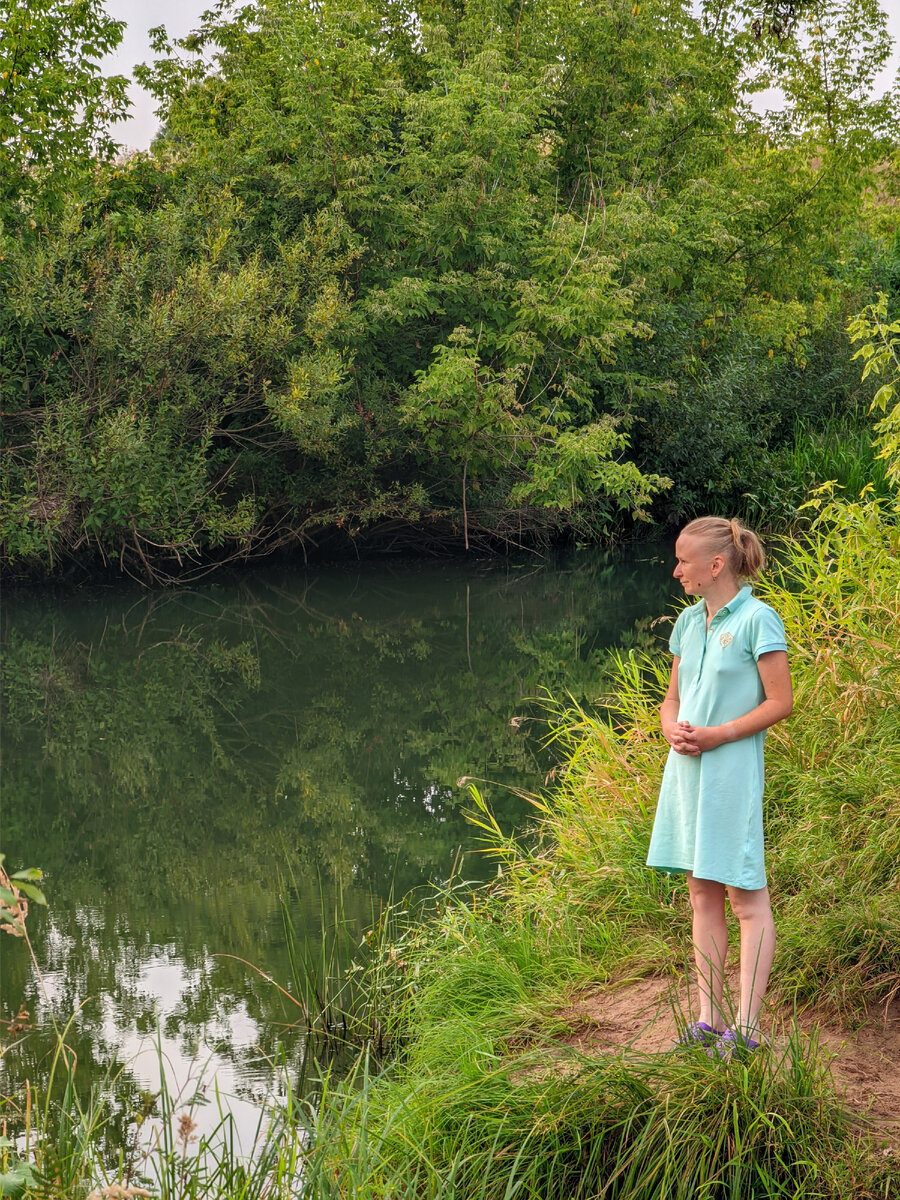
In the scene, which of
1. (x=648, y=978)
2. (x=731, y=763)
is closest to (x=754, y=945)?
(x=731, y=763)

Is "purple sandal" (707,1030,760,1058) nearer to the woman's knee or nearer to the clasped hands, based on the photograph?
the woman's knee

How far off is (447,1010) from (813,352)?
22.9 metres

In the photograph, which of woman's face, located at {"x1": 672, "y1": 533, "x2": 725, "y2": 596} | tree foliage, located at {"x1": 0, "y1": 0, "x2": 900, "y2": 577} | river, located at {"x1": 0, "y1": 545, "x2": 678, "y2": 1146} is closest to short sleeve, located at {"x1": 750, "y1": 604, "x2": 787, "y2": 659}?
woman's face, located at {"x1": 672, "y1": 533, "x2": 725, "y2": 596}

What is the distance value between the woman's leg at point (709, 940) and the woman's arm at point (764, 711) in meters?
0.40

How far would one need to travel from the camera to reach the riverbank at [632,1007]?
2805 mm

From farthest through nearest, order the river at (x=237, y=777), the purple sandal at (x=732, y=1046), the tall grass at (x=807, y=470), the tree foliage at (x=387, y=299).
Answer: the tall grass at (x=807, y=470), the tree foliage at (x=387, y=299), the river at (x=237, y=777), the purple sandal at (x=732, y=1046)

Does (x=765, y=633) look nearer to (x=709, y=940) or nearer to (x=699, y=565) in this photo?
(x=699, y=565)

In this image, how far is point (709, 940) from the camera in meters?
3.30

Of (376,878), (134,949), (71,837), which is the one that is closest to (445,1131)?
(134,949)

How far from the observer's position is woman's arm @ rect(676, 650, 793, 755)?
123 inches

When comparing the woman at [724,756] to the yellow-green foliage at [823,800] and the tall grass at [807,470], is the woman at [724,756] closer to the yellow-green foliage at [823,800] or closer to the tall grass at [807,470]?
the yellow-green foliage at [823,800]

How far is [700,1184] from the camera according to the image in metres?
2.71

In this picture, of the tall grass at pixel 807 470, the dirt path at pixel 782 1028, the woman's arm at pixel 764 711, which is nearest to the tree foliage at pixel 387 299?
the tall grass at pixel 807 470

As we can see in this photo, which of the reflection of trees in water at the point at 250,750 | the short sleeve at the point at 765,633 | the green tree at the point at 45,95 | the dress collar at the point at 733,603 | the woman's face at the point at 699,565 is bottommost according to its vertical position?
the reflection of trees in water at the point at 250,750
